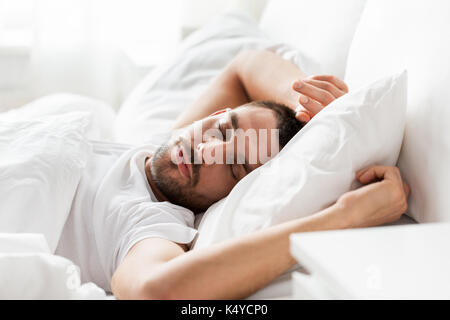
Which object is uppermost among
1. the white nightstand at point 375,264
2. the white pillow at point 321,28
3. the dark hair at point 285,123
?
the white pillow at point 321,28

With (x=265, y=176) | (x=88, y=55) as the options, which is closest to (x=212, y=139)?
(x=265, y=176)

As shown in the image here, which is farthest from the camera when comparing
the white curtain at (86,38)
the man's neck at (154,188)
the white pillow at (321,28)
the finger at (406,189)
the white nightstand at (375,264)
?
the white curtain at (86,38)

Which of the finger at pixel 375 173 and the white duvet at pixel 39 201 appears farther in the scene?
the finger at pixel 375 173

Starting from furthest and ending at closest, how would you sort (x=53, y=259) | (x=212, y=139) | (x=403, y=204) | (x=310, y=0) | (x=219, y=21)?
(x=219, y=21), (x=310, y=0), (x=212, y=139), (x=403, y=204), (x=53, y=259)

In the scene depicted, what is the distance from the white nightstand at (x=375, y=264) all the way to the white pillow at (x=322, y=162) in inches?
8.6

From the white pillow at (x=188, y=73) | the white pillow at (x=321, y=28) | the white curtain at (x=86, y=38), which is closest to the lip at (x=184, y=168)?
the white pillow at (x=188, y=73)

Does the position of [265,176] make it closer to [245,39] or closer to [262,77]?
Answer: [262,77]

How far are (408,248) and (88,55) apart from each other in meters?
2.12

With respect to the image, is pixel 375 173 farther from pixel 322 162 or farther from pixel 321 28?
pixel 321 28

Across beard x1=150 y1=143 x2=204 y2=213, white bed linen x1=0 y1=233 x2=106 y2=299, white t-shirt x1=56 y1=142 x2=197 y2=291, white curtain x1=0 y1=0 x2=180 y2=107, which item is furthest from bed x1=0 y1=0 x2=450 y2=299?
white curtain x1=0 y1=0 x2=180 y2=107

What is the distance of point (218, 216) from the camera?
953 mm

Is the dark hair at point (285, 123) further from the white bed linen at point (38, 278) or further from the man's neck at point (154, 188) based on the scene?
the white bed linen at point (38, 278)

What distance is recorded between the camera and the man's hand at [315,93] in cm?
118

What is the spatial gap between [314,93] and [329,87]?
4 cm
